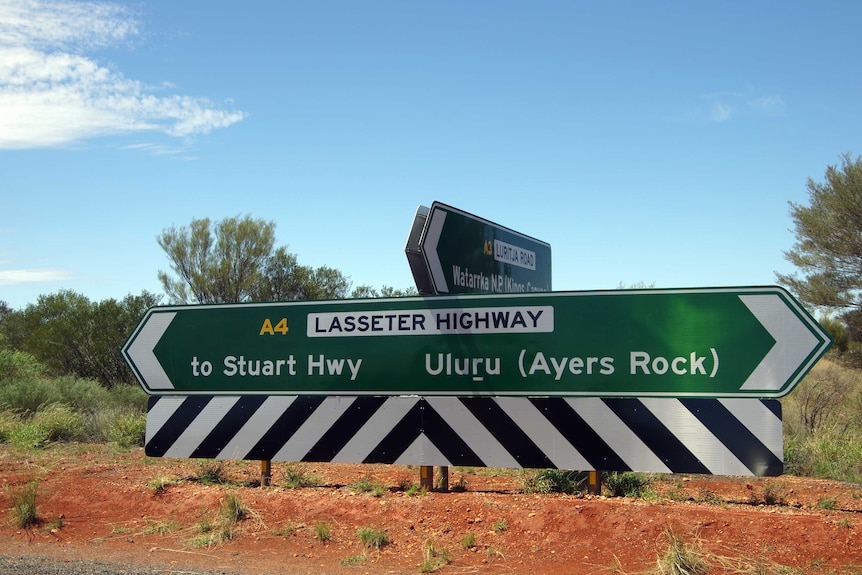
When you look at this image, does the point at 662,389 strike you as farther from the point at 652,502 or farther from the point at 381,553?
the point at 381,553

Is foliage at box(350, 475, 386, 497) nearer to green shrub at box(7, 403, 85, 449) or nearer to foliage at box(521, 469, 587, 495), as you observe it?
foliage at box(521, 469, 587, 495)

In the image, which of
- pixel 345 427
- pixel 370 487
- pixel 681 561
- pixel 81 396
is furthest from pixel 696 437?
pixel 81 396

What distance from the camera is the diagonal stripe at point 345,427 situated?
7.38 meters

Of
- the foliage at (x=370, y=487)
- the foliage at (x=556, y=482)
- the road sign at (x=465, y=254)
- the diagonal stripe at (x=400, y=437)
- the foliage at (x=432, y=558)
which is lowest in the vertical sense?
the foliage at (x=432, y=558)

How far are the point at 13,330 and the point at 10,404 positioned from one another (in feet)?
54.4

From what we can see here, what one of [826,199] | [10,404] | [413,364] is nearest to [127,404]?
[10,404]

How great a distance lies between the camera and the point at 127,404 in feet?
53.3

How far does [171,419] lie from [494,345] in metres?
3.36

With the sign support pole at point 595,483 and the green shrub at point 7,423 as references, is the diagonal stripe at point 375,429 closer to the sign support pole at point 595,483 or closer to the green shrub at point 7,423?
the sign support pole at point 595,483

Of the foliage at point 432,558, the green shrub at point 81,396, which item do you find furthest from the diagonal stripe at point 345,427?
the green shrub at point 81,396

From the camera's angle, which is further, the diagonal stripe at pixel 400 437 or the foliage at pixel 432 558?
the diagonal stripe at pixel 400 437

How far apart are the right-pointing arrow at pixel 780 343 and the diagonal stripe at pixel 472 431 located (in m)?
2.04

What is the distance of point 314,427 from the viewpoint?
7.52 meters

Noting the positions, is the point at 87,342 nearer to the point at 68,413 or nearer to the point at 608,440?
the point at 68,413
